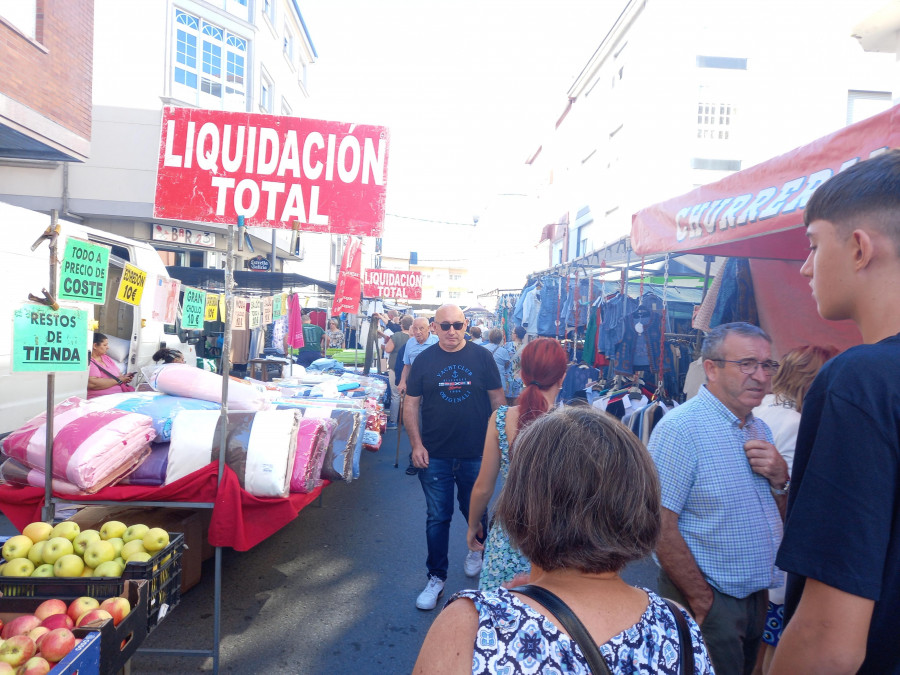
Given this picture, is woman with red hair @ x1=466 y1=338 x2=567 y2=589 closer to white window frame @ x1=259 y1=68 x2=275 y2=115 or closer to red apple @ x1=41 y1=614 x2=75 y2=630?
red apple @ x1=41 y1=614 x2=75 y2=630

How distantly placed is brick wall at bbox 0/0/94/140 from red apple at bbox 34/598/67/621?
11061mm

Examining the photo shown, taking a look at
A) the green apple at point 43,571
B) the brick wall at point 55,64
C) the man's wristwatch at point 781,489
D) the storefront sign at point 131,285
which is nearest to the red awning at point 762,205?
the man's wristwatch at point 781,489

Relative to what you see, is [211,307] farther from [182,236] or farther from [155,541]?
[182,236]

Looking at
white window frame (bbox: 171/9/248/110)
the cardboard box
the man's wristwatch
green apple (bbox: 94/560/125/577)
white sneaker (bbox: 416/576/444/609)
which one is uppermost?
white window frame (bbox: 171/9/248/110)

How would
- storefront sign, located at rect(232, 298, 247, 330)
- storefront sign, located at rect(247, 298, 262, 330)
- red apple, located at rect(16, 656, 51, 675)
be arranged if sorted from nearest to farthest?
red apple, located at rect(16, 656, 51, 675)
storefront sign, located at rect(232, 298, 247, 330)
storefront sign, located at rect(247, 298, 262, 330)

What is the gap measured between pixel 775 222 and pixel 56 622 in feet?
12.1

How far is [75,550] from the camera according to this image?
101 inches

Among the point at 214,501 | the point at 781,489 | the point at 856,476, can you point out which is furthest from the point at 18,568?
the point at 781,489

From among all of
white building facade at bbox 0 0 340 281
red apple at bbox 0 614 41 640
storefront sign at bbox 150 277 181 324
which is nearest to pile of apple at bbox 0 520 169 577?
red apple at bbox 0 614 41 640

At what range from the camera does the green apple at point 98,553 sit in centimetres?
248

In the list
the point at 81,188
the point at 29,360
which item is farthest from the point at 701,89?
the point at 81,188

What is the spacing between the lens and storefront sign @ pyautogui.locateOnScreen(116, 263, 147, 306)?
3871 mm

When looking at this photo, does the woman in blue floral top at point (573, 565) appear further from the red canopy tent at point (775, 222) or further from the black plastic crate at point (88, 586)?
the red canopy tent at point (775, 222)

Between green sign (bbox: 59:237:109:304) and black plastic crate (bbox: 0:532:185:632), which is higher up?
green sign (bbox: 59:237:109:304)
